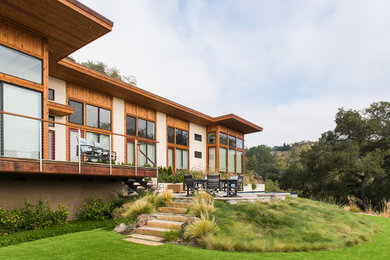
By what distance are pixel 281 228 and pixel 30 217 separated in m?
6.08

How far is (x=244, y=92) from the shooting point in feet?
86.3

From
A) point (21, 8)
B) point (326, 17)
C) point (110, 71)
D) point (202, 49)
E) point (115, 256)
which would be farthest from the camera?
point (110, 71)

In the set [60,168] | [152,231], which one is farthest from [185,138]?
[152,231]

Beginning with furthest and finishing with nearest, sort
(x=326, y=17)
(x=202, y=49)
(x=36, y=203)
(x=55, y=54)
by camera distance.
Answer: (x=202, y=49), (x=326, y=17), (x=55, y=54), (x=36, y=203)

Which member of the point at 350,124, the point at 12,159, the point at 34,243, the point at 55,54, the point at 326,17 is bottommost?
the point at 34,243

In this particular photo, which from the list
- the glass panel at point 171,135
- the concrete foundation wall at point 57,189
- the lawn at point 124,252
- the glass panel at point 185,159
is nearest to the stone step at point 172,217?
the lawn at point 124,252

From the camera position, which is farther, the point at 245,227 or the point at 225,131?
the point at 225,131

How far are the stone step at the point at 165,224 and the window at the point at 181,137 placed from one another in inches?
413

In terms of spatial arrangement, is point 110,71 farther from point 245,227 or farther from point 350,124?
point 245,227

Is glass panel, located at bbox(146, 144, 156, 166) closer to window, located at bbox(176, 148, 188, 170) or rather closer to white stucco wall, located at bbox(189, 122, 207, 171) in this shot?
window, located at bbox(176, 148, 188, 170)

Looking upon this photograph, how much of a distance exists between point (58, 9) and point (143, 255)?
20.7 ft

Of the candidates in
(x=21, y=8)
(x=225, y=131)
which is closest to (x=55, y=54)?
(x=21, y=8)

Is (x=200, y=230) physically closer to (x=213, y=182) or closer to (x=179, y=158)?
(x=213, y=182)

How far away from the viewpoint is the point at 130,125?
46.9 ft
